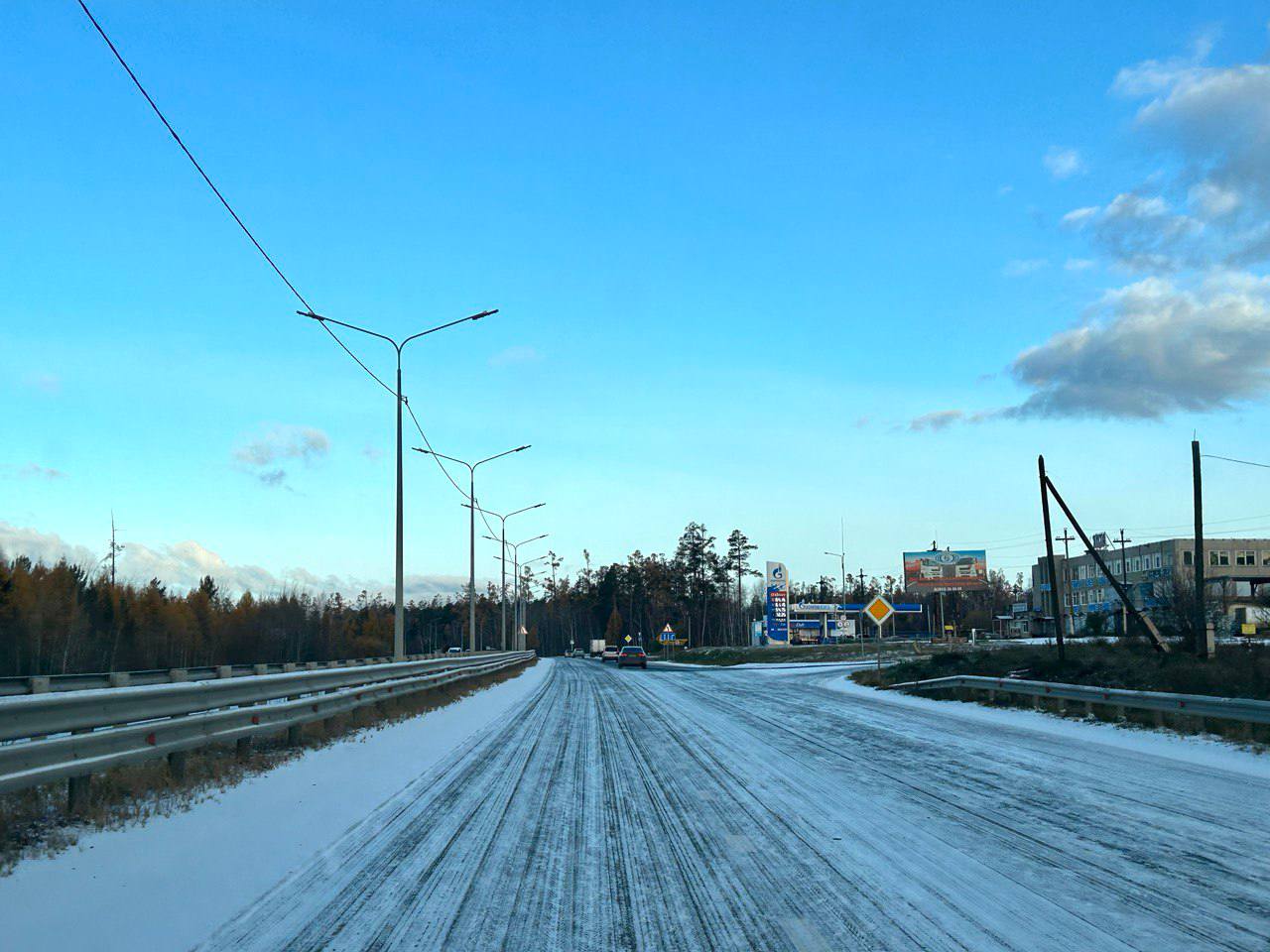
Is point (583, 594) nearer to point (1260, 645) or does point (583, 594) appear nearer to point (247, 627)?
point (247, 627)

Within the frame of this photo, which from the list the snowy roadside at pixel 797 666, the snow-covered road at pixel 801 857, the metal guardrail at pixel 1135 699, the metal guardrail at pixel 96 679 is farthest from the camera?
the snowy roadside at pixel 797 666

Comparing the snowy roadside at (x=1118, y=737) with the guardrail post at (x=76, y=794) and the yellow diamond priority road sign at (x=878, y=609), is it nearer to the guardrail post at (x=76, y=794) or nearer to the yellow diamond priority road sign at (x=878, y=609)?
the yellow diamond priority road sign at (x=878, y=609)

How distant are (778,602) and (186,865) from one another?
9593 centimetres

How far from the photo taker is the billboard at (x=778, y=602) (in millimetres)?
100000

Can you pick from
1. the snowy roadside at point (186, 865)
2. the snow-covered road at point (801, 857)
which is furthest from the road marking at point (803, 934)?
the snowy roadside at point (186, 865)

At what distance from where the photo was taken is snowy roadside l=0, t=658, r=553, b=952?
5.29 meters

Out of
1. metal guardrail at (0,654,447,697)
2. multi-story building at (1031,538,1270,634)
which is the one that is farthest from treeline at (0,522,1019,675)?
metal guardrail at (0,654,447,697)

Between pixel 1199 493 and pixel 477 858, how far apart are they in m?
33.1

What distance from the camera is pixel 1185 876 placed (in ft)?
20.6

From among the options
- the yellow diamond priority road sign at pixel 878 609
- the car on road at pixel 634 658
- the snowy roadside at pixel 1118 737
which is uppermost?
the yellow diamond priority road sign at pixel 878 609

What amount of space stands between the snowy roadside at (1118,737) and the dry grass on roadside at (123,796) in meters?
10.5

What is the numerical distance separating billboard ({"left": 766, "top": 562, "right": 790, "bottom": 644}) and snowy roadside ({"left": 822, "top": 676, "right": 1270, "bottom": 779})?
77274mm

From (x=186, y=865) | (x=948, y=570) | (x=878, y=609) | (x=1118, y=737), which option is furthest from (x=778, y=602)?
(x=186, y=865)

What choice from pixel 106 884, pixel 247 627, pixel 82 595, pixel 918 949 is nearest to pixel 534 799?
pixel 106 884
